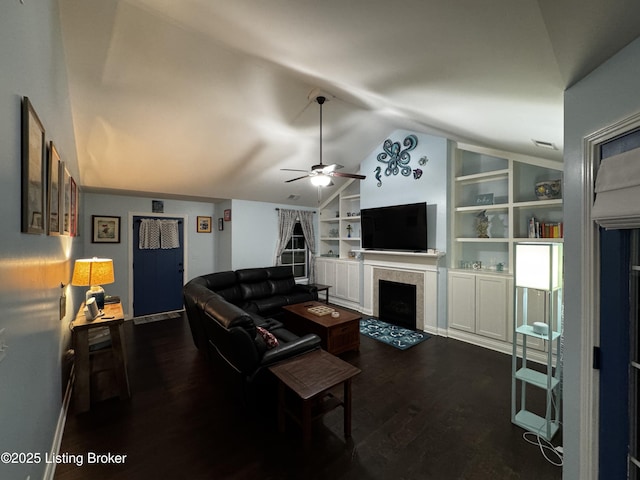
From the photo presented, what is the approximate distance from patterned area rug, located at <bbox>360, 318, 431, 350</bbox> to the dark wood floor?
2.41 ft

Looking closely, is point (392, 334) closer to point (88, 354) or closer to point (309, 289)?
point (309, 289)

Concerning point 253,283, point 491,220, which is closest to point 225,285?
point 253,283

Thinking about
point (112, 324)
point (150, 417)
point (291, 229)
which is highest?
point (291, 229)

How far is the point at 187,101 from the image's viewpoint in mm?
3121

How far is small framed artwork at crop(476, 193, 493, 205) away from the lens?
406cm

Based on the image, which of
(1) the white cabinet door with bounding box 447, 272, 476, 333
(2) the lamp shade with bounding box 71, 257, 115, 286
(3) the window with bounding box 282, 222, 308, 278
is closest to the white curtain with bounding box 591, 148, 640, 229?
(1) the white cabinet door with bounding box 447, 272, 476, 333

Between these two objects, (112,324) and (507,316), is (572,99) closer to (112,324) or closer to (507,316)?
(507,316)

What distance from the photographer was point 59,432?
2.07 metres

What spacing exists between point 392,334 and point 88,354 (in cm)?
386

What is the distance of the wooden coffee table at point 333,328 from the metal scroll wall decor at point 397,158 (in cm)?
277

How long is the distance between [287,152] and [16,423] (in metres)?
4.25

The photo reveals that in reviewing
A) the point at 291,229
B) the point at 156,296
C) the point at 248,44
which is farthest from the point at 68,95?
the point at 291,229

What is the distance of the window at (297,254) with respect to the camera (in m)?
6.74

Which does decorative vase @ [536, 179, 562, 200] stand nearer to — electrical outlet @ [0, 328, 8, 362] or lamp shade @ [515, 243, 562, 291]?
lamp shade @ [515, 243, 562, 291]
